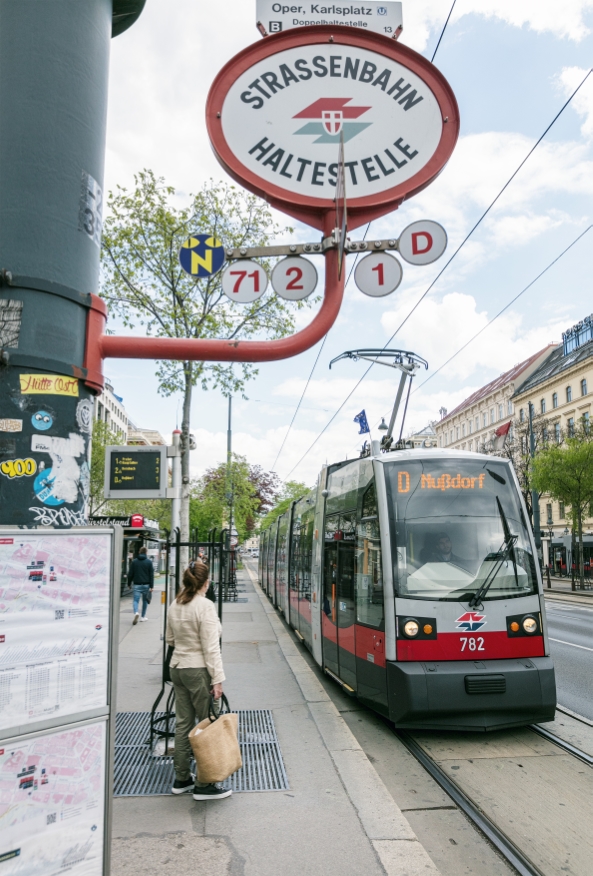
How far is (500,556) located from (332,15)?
18.0 ft

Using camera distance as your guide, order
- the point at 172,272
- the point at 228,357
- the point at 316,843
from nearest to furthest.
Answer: the point at 228,357
the point at 316,843
the point at 172,272

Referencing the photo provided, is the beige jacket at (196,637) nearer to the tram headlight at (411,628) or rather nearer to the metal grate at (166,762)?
the metal grate at (166,762)

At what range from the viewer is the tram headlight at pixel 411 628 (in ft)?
22.9

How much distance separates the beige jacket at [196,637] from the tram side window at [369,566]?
250 cm

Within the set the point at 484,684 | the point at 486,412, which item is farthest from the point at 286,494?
the point at 484,684

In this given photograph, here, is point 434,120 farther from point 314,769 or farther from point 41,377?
point 314,769

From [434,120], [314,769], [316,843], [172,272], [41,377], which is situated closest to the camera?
[41,377]

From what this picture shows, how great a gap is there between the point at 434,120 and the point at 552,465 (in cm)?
A: 3345

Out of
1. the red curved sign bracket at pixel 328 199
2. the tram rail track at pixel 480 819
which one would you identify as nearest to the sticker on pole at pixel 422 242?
the red curved sign bracket at pixel 328 199

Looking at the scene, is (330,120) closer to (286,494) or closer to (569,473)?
(569,473)

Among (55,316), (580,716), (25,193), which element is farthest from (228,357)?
(580,716)

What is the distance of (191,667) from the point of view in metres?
5.32

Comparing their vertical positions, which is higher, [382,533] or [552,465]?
[552,465]

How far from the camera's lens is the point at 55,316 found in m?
2.76
